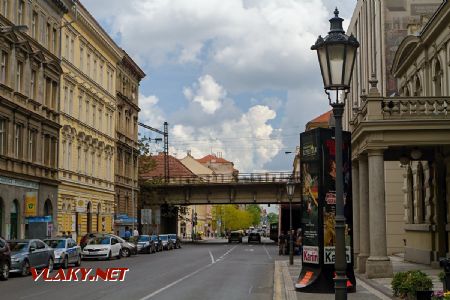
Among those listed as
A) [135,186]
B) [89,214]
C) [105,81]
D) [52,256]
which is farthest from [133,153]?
[52,256]

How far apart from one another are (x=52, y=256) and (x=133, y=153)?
41.4 m

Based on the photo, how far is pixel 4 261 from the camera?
25.0m

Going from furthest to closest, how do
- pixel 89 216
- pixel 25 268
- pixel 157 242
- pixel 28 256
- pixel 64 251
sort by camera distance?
pixel 157 242 → pixel 89 216 → pixel 64 251 → pixel 28 256 → pixel 25 268

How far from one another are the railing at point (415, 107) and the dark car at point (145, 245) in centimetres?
3158

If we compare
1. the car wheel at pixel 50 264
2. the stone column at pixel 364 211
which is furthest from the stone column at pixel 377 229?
the car wheel at pixel 50 264

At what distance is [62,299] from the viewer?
17656 millimetres

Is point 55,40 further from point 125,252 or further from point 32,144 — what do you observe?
point 125,252

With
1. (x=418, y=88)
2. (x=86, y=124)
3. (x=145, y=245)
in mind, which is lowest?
(x=145, y=245)

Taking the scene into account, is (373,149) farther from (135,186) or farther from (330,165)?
(135,186)

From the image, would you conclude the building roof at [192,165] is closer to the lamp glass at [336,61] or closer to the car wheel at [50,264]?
the car wheel at [50,264]

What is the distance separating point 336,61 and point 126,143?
59.4m

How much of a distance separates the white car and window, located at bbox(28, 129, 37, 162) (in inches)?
240

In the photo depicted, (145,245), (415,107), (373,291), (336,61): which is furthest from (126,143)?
(336,61)

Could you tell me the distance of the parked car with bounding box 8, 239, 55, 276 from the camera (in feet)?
87.4
